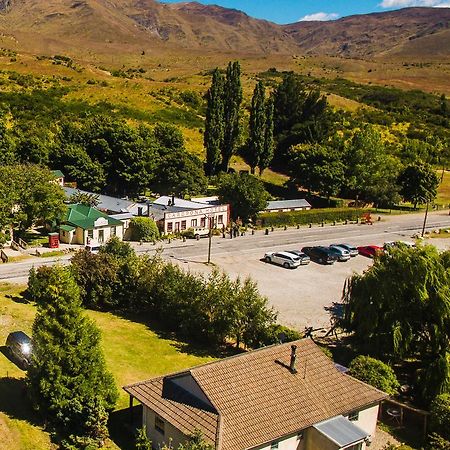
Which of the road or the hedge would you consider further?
the hedge

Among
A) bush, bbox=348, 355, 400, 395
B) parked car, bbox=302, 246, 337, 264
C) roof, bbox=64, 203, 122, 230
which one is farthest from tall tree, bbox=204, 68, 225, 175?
bush, bbox=348, 355, 400, 395

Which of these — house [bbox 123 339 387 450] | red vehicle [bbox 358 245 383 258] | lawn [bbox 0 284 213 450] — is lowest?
lawn [bbox 0 284 213 450]

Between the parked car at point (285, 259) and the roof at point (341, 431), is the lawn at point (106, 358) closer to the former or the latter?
the roof at point (341, 431)

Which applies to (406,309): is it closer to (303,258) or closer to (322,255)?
(303,258)

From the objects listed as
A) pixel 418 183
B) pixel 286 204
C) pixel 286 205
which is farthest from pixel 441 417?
pixel 418 183

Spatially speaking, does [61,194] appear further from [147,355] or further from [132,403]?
[132,403]

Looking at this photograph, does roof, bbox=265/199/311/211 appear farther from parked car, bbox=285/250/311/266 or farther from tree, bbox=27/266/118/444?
tree, bbox=27/266/118/444

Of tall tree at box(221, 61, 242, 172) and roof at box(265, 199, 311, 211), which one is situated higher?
tall tree at box(221, 61, 242, 172)
